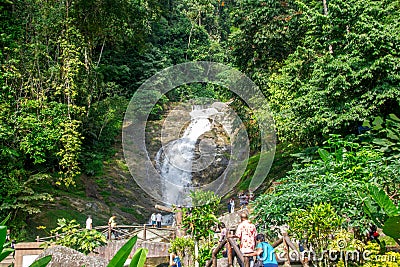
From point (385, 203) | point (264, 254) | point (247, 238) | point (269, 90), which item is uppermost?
point (269, 90)

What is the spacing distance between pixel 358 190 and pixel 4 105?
11172 mm

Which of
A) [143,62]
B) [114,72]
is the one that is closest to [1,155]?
[114,72]

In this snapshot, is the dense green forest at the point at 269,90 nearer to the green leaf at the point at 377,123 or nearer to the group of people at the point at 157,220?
the green leaf at the point at 377,123

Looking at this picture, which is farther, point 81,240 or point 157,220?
point 157,220

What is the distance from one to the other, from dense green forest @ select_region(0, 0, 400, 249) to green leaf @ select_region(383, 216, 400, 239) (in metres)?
1.25

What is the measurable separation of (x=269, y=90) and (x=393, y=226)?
1149 cm

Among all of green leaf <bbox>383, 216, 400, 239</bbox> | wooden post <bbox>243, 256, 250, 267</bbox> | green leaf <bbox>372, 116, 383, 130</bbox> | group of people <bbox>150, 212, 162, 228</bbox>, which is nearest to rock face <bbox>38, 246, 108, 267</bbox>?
wooden post <bbox>243, 256, 250, 267</bbox>

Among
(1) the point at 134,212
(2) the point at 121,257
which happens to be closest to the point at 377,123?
(2) the point at 121,257

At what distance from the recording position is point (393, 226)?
4961 millimetres

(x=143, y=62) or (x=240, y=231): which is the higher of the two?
(x=143, y=62)

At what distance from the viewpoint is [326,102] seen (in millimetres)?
11852

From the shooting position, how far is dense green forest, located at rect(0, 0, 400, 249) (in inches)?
351

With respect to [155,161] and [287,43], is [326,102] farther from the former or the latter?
[155,161]

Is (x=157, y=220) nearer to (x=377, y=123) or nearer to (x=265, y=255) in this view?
(x=377, y=123)
